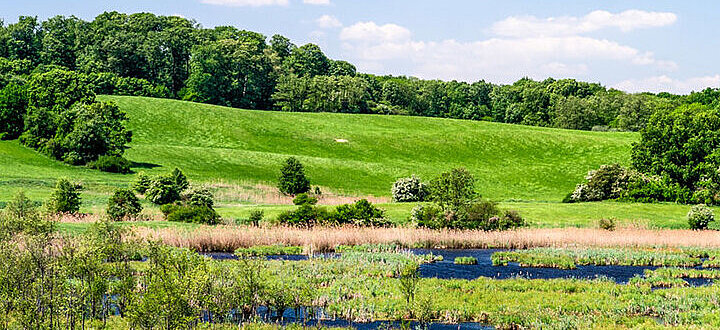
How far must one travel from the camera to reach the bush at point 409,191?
61625mm

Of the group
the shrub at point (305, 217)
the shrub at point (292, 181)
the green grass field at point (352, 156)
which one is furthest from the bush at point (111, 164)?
the shrub at point (305, 217)

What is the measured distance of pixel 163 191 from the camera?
53375mm

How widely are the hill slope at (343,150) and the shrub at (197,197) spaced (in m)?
13.5

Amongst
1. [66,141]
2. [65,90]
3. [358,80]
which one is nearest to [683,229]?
[66,141]

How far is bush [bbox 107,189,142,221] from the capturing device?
145 ft

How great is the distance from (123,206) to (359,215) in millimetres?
16811

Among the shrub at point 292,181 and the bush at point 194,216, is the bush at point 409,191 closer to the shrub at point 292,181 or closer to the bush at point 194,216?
the shrub at point 292,181

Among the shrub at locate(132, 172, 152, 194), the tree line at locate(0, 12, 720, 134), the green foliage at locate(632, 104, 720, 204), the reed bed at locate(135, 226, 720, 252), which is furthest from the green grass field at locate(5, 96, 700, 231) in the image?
the tree line at locate(0, 12, 720, 134)

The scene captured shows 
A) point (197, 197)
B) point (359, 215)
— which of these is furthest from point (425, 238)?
point (197, 197)

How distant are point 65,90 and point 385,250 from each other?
2836 inches

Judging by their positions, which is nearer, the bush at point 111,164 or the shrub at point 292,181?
the shrub at point 292,181

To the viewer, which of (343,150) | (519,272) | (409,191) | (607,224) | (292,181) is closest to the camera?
(519,272)

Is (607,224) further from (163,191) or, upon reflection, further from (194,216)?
(163,191)

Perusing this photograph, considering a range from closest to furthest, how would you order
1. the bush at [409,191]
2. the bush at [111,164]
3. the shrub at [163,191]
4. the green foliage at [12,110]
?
the shrub at [163,191] → the bush at [409,191] → the bush at [111,164] → the green foliage at [12,110]
